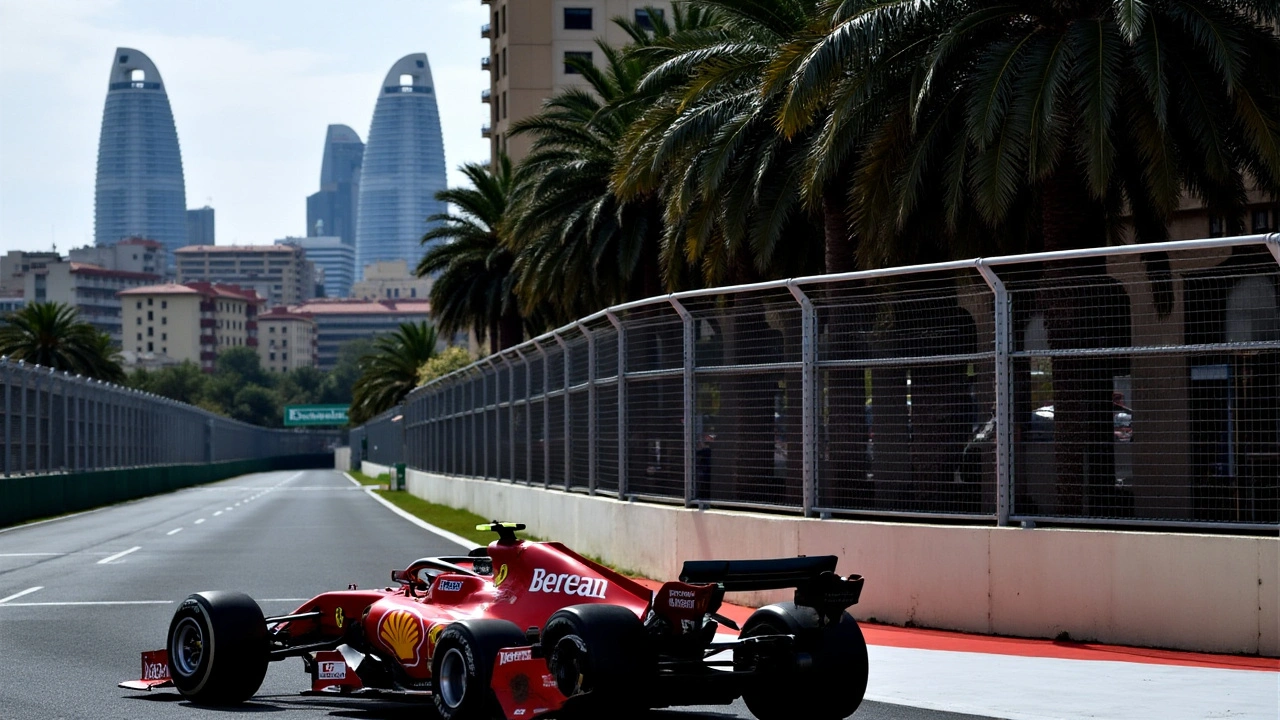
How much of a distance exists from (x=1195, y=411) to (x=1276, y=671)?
1.79 meters

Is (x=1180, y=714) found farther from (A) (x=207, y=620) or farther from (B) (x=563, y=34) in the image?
(B) (x=563, y=34)

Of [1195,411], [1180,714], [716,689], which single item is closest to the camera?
[716,689]

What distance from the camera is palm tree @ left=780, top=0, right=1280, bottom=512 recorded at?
14.3 m

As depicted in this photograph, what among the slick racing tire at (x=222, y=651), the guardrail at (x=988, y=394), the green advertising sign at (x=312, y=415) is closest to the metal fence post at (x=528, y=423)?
the guardrail at (x=988, y=394)

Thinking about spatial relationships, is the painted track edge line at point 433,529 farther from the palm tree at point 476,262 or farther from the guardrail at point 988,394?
the palm tree at point 476,262

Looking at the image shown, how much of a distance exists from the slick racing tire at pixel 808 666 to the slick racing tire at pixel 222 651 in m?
2.81

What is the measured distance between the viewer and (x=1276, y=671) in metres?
9.41

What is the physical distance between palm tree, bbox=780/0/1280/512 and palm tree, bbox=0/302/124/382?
51.5m

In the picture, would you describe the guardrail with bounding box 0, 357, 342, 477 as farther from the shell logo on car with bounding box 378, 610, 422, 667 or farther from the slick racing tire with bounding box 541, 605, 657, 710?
the slick racing tire with bounding box 541, 605, 657, 710

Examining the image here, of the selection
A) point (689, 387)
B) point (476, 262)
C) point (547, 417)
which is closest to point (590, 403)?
point (547, 417)

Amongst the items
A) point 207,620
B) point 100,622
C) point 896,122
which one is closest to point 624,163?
point 896,122

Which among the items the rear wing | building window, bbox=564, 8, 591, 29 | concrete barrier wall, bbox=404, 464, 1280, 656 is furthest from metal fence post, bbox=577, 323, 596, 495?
building window, bbox=564, 8, 591, 29

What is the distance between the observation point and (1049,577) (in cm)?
1088

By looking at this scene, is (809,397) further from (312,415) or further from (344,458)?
(312,415)
